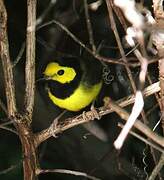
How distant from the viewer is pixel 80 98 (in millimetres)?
2027

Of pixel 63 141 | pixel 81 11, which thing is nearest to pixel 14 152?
pixel 63 141

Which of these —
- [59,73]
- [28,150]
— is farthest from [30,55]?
[59,73]

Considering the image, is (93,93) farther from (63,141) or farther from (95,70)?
(63,141)

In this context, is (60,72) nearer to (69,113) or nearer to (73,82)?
(73,82)

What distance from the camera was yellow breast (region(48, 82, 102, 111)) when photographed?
1997 millimetres

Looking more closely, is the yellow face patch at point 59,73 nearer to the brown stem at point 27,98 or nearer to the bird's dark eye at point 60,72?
the bird's dark eye at point 60,72

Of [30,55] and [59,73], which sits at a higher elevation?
[30,55]

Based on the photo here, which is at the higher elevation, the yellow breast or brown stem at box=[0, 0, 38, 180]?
brown stem at box=[0, 0, 38, 180]

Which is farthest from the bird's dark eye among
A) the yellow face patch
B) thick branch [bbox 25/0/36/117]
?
thick branch [bbox 25/0/36/117]

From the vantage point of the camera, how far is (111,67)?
1988 mm

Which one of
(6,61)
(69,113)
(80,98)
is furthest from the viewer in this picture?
(69,113)

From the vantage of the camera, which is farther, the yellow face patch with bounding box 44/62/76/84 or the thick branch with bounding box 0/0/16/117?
the yellow face patch with bounding box 44/62/76/84

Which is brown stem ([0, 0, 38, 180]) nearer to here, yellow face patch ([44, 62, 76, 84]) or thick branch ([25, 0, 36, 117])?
thick branch ([25, 0, 36, 117])

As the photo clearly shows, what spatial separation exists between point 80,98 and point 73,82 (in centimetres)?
10
